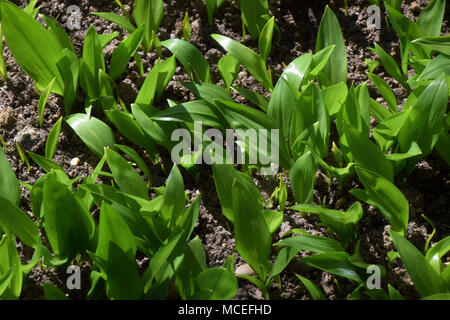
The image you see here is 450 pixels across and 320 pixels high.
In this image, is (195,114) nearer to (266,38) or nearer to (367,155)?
(266,38)

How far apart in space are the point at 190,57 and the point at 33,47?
1.48 feet

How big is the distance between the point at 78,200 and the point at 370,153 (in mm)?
734

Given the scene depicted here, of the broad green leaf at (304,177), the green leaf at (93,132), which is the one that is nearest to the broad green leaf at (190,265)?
the broad green leaf at (304,177)

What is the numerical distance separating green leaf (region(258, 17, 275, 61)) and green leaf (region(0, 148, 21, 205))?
0.81m

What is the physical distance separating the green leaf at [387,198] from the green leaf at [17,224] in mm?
801

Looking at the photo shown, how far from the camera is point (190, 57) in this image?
74.8 inches

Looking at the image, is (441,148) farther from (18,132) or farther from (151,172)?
(18,132)

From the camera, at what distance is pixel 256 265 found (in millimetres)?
1541

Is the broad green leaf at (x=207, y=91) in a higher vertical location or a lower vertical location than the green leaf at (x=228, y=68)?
lower

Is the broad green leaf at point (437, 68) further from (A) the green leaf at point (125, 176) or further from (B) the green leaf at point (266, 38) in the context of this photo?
(A) the green leaf at point (125, 176)

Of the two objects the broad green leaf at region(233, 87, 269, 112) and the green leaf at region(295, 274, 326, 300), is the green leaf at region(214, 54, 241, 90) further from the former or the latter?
the green leaf at region(295, 274, 326, 300)

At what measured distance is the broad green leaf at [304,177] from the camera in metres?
1.61

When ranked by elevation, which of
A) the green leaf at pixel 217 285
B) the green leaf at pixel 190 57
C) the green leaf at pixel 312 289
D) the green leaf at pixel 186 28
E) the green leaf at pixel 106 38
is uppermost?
the green leaf at pixel 186 28

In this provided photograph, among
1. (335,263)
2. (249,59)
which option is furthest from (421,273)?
(249,59)
